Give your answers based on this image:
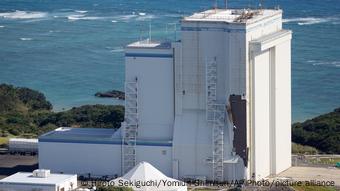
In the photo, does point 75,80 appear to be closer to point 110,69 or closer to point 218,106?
point 110,69

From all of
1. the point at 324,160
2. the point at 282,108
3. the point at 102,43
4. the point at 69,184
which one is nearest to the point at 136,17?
the point at 102,43

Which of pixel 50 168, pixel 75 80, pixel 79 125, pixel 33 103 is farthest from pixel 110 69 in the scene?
pixel 50 168

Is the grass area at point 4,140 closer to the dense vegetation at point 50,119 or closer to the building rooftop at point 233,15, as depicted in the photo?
the dense vegetation at point 50,119

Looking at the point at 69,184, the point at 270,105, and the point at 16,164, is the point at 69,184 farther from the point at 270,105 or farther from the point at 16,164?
the point at 270,105

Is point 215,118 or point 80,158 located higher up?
point 215,118

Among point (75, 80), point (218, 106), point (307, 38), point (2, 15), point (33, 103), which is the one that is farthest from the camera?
point (2, 15)

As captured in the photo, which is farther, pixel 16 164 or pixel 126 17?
pixel 126 17
